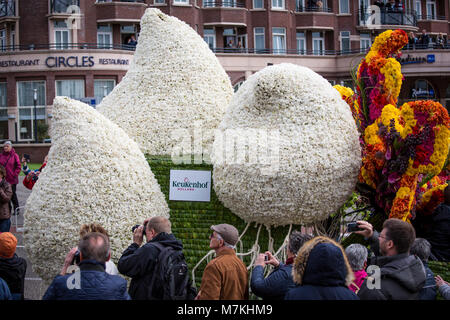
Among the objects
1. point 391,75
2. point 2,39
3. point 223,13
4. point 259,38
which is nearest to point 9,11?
point 2,39

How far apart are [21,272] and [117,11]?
1080 inches

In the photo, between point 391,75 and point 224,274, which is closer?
point 224,274

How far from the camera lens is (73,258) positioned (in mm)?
4719

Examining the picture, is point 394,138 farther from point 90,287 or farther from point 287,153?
point 90,287

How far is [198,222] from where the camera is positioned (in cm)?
677

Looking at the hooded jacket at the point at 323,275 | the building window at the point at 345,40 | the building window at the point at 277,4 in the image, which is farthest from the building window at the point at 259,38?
the hooded jacket at the point at 323,275

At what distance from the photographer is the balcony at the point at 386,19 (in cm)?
3453

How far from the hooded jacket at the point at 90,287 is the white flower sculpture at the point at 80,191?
2.32m

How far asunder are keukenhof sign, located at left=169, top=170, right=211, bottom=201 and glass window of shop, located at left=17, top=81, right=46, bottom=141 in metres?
25.3

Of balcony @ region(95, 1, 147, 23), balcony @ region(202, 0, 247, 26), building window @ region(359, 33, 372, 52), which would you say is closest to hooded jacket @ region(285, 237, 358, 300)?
balcony @ region(95, 1, 147, 23)

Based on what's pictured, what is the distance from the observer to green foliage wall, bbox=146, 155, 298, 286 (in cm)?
667

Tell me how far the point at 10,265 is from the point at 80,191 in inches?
47.1

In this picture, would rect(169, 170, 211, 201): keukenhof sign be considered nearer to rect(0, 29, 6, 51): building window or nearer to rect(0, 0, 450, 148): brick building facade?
rect(0, 0, 450, 148): brick building facade

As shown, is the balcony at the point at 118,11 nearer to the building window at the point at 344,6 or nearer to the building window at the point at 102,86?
the building window at the point at 102,86
